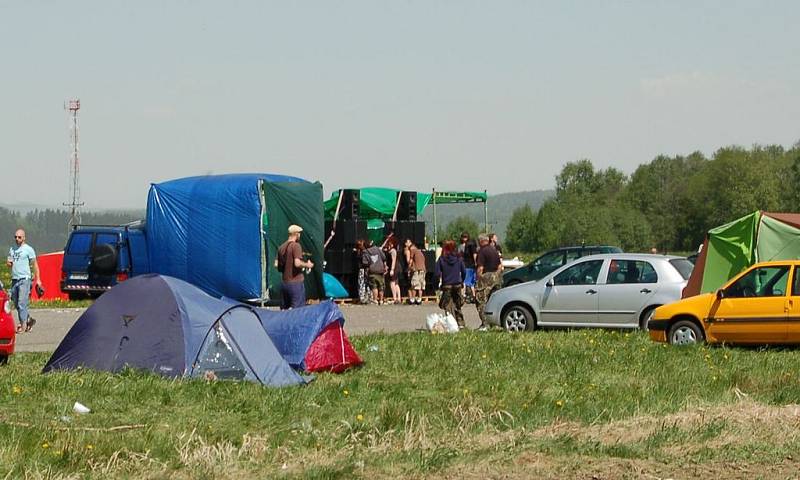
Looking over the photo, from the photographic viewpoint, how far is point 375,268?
3109cm

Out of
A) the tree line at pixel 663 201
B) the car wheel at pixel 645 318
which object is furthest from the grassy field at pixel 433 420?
the tree line at pixel 663 201

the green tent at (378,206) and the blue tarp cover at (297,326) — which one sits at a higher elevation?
the green tent at (378,206)

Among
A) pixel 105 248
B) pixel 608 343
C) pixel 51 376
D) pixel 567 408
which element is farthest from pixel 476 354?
pixel 105 248

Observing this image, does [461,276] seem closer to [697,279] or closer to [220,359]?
[697,279]

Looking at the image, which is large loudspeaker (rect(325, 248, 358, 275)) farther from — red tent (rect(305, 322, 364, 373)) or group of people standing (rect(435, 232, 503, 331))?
red tent (rect(305, 322, 364, 373))

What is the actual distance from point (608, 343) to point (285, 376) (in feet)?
20.8

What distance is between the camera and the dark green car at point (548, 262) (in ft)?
106

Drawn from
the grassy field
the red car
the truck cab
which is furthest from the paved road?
the grassy field

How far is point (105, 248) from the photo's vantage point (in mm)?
29688

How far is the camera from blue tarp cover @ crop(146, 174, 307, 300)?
27188mm

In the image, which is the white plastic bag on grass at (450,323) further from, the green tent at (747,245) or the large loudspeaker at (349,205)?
the large loudspeaker at (349,205)

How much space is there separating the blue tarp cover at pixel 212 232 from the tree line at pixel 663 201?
72740 mm

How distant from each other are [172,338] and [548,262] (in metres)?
20.0

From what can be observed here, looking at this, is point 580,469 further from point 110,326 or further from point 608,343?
point 608,343
